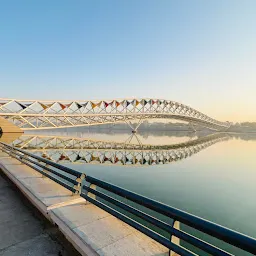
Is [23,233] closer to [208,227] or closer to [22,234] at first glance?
[22,234]

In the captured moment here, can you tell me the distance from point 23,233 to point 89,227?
1483 mm

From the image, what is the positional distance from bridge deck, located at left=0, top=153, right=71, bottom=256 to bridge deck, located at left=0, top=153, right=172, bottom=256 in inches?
10.8

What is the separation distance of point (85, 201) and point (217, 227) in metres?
3.60

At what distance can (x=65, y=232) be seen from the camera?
3643 mm

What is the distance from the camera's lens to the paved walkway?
3.38 meters

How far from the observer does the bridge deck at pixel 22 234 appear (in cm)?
339

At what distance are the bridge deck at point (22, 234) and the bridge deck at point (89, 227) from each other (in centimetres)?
27

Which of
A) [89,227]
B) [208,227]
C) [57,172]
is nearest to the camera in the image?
[208,227]

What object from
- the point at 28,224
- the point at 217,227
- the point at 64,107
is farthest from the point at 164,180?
the point at 64,107

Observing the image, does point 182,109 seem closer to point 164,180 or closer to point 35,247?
point 164,180

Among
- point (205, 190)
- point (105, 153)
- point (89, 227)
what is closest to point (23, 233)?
point (89, 227)

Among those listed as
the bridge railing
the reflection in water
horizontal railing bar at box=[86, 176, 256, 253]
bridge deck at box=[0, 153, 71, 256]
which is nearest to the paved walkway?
bridge deck at box=[0, 153, 71, 256]

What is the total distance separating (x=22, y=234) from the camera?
3922 millimetres

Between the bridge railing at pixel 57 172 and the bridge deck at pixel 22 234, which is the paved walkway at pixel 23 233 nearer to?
the bridge deck at pixel 22 234
